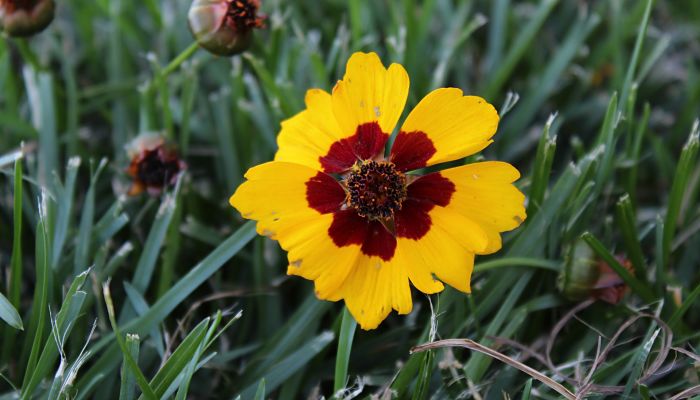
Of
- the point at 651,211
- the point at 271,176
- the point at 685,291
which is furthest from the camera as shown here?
the point at 651,211

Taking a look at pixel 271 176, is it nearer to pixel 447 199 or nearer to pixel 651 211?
pixel 447 199

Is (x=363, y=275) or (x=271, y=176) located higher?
(x=271, y=176)

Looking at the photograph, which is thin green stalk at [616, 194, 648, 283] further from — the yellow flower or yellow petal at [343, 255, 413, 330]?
yellow petal at [343, 255, 413, 330]

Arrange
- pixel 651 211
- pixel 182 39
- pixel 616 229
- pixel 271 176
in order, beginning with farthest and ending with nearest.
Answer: pixel 182 39 < pixel 651 211 < pixel 616 229 < pixel 271 176

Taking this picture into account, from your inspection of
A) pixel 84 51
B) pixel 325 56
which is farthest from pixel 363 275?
pixel 84 51

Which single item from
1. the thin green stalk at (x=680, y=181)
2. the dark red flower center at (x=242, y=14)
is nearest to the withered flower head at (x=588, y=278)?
the thin green stalk at (x=680, y=181)

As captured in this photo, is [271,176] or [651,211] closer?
[271,176]

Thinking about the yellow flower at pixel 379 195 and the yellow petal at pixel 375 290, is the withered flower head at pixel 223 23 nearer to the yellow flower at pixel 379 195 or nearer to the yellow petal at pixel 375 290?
the yellow flower at pixel 379 195
